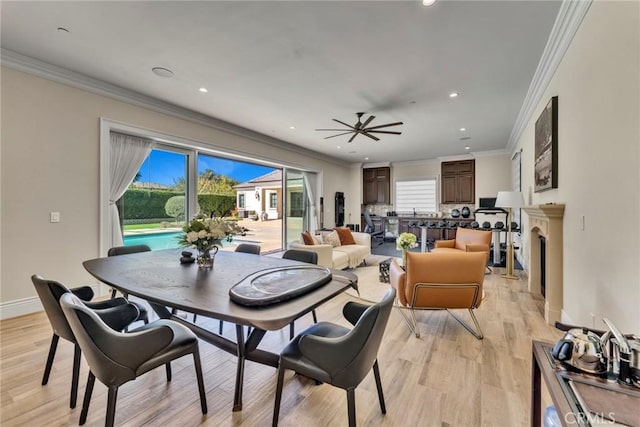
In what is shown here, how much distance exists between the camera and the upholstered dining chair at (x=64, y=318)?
1653mm

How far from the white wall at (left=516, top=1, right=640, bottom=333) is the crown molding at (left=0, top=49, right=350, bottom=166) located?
4.96m

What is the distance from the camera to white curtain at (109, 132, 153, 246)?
3.84m

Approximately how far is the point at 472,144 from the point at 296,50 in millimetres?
6119

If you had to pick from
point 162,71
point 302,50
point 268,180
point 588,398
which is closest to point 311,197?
point 268,180

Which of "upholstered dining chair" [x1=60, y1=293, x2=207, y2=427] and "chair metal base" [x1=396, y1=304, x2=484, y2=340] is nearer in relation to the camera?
"upholstered dining chair" [x1=60, y1=293, x2=207, y2=427]

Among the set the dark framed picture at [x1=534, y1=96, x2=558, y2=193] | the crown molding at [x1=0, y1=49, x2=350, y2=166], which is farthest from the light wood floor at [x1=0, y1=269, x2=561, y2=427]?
the crown molding at [x1=0, y1=49, x2=350, y2=166]

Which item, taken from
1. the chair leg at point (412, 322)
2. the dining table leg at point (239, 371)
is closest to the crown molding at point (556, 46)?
the chair leg at point (412, 322)

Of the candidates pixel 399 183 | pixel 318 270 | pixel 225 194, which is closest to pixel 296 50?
pixel 318 270

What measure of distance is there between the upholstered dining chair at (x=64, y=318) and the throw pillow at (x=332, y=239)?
12.4ft

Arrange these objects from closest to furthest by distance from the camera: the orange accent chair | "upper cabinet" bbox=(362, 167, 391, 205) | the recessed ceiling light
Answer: the recessed ceiling light
the orange accent chair
"upper cabinet" bbox=(362, 167, 391, 205)

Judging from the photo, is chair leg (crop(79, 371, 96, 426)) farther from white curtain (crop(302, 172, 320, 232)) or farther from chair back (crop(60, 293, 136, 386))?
white curtain (crop(302, 172, 320, 232))

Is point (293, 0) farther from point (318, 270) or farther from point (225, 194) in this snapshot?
point (225, 194)

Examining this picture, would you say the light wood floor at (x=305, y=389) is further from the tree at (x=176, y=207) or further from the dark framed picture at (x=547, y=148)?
the tree at (x=176, y=207)

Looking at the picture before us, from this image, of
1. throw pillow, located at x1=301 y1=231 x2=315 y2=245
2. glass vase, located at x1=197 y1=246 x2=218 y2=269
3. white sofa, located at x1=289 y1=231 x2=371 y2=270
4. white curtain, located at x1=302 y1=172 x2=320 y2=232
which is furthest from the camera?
white curtain, located at x1=302 y1=172 x2=320 y2=232
